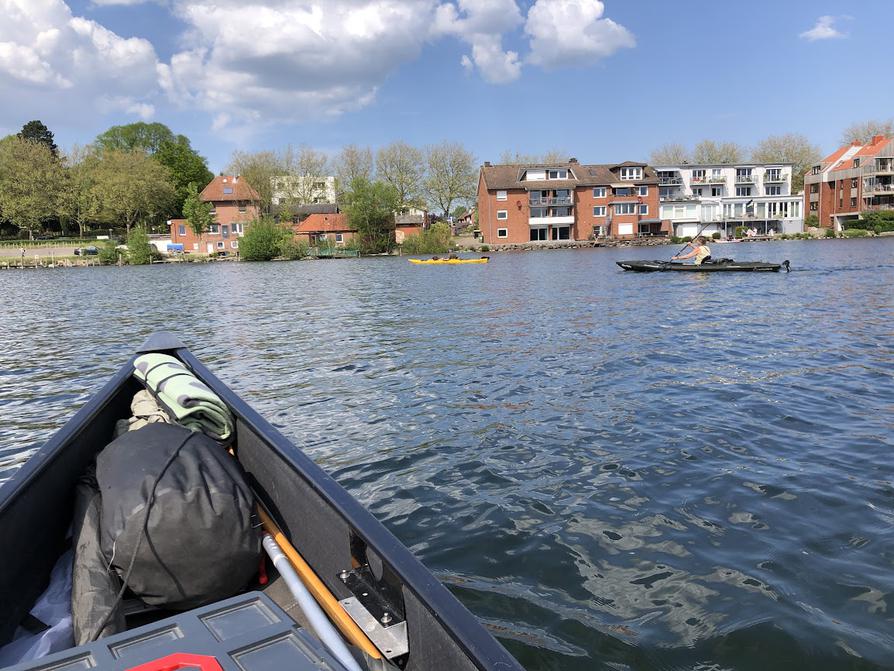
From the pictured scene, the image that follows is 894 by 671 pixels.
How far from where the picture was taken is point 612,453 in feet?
22.7

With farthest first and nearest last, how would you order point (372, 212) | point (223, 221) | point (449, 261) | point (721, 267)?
1. point (223, 221)
2. point (372, 212)
3. point (449, 261)
4. point (721, 267)

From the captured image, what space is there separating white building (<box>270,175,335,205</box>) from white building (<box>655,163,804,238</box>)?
43.3 m

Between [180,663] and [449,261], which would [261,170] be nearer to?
[449,261]

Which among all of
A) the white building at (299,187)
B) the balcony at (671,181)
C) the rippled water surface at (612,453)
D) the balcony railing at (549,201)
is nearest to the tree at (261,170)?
the white building at (299,187)

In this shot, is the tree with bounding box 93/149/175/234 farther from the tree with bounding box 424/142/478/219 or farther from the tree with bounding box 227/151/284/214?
the tree with bounding box 424/142/478/219

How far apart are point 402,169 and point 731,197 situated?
4305 cm

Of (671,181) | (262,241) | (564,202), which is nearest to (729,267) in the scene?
(564,202)

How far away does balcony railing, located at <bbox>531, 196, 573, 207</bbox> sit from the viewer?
76688mm

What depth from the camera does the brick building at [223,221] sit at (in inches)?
3169

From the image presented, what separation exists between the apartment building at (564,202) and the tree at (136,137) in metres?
53.5

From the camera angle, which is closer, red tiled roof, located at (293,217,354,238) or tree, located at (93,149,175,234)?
tree, located at (93,149,175,234)

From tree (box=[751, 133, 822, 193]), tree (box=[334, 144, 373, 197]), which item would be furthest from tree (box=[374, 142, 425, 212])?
tree (box=[751, 133, 822, 193])

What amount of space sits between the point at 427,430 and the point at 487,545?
119 inches

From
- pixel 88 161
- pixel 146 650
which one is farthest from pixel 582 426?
pixel 88 161
